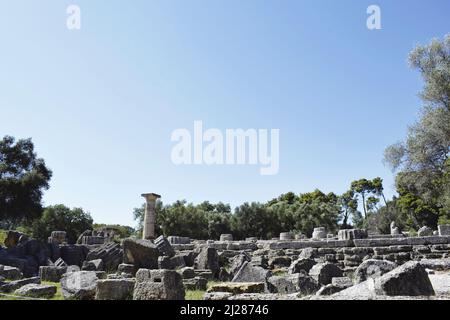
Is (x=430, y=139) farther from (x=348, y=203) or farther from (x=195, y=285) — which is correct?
(x=348, y=203)

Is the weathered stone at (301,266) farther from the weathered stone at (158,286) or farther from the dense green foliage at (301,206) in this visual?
the dense green foliage at (301,206)

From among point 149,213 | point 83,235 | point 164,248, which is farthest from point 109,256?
point 83,235

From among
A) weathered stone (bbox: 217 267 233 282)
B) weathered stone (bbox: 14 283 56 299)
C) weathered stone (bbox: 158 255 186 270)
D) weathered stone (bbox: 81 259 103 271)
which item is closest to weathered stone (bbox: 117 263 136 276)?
weathered stone (bbox: 158 255 186 270)

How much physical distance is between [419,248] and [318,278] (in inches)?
276

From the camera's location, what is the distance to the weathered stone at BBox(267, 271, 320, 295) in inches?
277

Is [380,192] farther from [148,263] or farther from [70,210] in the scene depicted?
[148,263]

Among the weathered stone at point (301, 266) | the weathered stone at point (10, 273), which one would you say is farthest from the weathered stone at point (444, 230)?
the weathered stone at point (10, 273)

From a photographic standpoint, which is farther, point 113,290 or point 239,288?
point 239,288

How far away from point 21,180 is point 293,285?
80.9 feet

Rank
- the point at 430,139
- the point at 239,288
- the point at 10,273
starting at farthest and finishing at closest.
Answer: the point at 430,139 → the point at 10,273 → the point at 239,288

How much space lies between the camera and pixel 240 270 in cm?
884

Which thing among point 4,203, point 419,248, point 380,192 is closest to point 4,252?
point 4,203

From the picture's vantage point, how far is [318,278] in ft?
26.6
